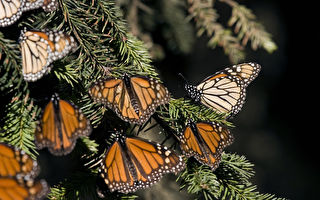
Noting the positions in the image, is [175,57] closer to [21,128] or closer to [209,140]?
[209,140]

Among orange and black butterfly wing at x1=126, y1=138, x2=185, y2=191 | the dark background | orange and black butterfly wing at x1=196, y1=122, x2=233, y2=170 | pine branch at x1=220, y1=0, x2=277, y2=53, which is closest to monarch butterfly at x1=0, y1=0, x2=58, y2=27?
orange and black butterfly wing at x1=126, y1=138, x2=185, y2=191

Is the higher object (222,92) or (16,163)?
(222,92)

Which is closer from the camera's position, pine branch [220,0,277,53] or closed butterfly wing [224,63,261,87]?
closed butterfly wing [224,63,261,87]

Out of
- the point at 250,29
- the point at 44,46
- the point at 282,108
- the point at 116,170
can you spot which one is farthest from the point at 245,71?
the point at 282,108

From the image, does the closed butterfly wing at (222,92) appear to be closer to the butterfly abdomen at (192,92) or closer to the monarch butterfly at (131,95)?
the butterfly abdomen at (192,92)

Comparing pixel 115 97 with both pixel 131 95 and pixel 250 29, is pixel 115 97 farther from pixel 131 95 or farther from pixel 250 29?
pixel 250 29

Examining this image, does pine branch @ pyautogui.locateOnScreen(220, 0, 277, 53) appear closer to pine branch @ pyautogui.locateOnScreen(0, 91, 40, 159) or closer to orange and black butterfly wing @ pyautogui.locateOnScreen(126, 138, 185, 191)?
orange and black butterfly wing @ pyautogui.locateOnScreen(126, 138, 185, 191)
